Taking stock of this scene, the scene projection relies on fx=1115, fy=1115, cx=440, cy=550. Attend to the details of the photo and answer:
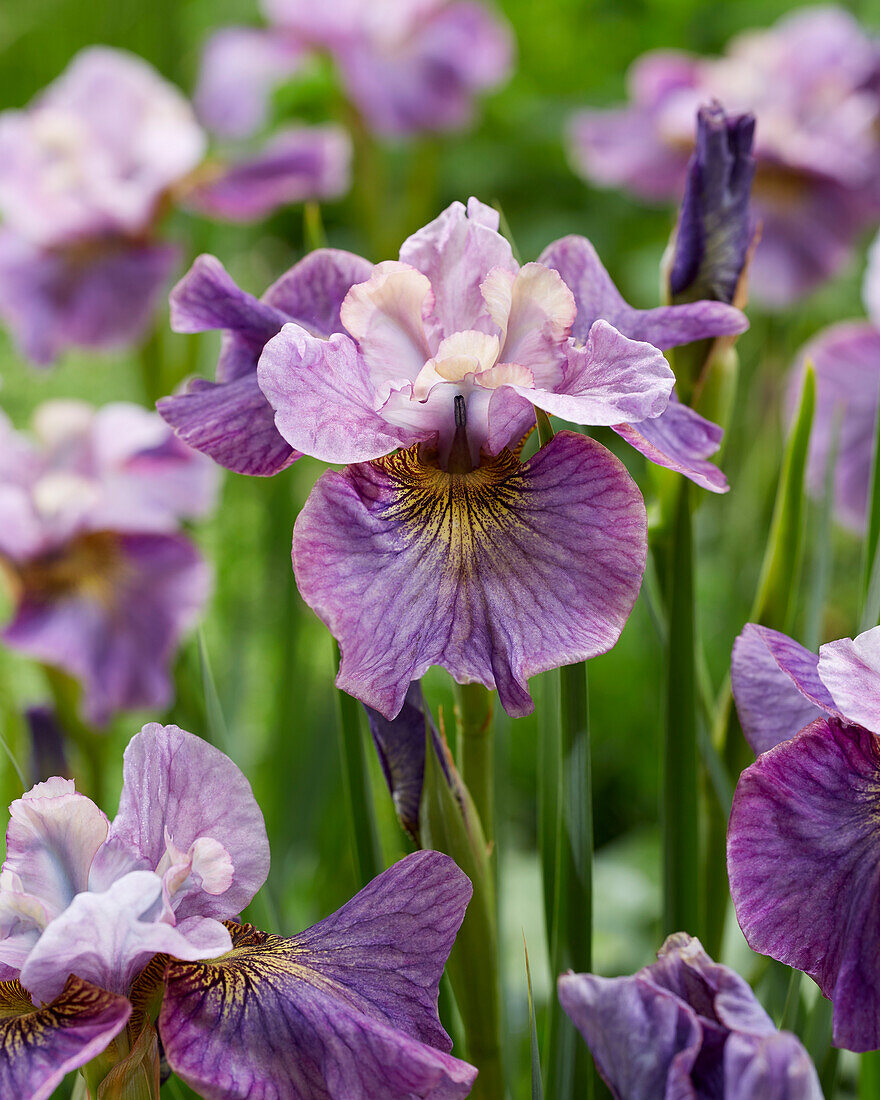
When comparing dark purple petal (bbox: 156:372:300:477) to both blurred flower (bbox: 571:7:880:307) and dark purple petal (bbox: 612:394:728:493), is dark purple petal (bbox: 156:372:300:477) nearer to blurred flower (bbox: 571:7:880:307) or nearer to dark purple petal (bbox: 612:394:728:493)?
dark purple petal (bbox: 612:394:728:493)

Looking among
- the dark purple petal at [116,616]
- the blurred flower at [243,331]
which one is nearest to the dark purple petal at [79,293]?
the dark purple petal at [116,616]

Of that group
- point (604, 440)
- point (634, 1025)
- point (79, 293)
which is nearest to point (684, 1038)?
point (634, 1025)

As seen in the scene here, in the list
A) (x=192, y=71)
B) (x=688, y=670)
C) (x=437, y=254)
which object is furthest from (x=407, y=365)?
(x=192, y=71)

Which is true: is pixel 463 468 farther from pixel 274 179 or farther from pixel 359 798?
pixel 274 179

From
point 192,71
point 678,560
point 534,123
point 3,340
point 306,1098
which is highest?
point 192,71

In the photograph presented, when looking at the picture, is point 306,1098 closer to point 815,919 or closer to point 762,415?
point 815,919

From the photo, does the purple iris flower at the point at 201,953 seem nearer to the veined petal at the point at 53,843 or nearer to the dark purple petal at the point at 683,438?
the veined petal at the point at 53,843

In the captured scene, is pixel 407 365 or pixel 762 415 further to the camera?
pixel 762 415
